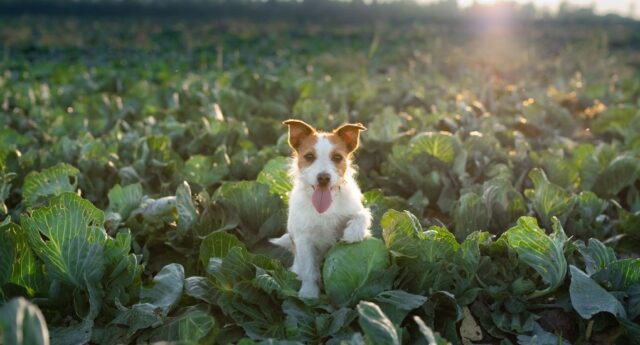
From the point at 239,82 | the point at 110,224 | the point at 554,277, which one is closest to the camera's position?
the point at 554,277

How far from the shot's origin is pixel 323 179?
2.77 m

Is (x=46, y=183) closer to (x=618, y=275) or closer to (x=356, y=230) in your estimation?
(x=356, y=230)

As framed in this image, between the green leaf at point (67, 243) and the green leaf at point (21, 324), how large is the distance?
3.58ft

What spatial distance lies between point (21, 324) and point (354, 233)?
1474 mm

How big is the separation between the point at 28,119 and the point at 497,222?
5.39 meters

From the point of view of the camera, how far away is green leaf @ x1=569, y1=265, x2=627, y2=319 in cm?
274

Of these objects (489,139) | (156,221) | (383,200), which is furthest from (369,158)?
(156,221)

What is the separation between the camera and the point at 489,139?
5.17 m

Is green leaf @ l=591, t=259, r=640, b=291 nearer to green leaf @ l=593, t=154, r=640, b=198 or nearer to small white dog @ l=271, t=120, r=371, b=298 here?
small white dog @ l=271, t=120, r=371, b=298

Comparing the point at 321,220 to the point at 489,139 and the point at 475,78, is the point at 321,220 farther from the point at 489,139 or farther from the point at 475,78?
the point at 475,78

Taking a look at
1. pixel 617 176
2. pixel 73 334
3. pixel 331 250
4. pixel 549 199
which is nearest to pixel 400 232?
pixel 331 250

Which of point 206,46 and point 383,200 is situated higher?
point 383,200

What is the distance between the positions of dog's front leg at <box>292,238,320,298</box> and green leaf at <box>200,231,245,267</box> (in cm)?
31

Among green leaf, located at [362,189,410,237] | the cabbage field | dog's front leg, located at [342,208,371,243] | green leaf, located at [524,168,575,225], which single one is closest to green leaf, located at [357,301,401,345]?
the cabbage field
